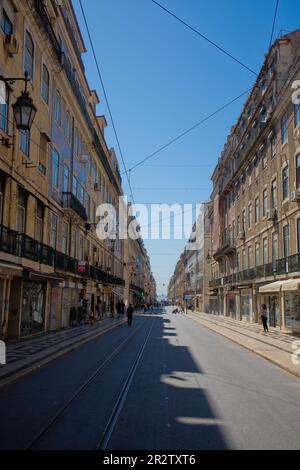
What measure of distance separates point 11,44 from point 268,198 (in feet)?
71.9

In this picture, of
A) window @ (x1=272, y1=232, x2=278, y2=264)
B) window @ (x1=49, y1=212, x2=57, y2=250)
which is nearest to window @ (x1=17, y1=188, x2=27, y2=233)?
window @ (x1=49, y1=212, x2=57, y2=250)

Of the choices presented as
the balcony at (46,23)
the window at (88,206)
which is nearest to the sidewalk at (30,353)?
the balcony at (46,23)

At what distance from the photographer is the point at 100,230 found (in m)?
46.3

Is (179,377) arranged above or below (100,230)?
below

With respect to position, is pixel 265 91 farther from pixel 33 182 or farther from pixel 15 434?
pixel 15 434

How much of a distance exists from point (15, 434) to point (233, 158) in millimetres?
48216

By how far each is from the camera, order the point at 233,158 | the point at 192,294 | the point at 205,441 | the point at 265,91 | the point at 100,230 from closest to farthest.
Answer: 1. the point at 205,441
2. the point at 265,91
3. the point at 100,230
4. the point at 233,158
5. the point at 192,294

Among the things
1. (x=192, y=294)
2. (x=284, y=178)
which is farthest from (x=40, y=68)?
(x=192, y=294)

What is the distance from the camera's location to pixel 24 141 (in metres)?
21.0

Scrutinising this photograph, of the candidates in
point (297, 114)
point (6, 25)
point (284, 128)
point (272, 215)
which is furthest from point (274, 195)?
point (6, 25)

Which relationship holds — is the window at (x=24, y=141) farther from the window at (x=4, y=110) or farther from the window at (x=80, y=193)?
the window at (x=80, y=193)

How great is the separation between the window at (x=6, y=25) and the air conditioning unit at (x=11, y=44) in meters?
0.35

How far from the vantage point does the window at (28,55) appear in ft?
69.1

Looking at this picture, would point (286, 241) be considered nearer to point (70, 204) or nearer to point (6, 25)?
point (70, 204)
